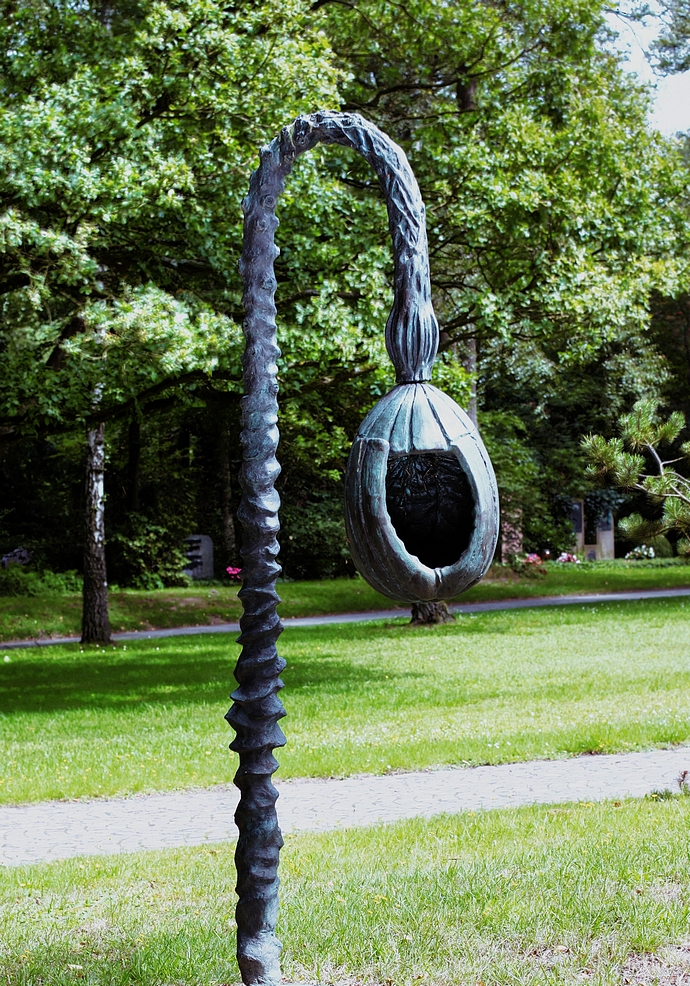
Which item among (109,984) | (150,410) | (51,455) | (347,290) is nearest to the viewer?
(109,984)

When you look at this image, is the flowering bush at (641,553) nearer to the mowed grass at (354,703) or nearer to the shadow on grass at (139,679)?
the mowed grass at (354,703)

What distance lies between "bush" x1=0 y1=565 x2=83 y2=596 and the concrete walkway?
12.9 ft

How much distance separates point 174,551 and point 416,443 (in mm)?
25705

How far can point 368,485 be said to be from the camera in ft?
9.97

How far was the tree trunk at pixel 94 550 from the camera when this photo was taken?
711 inches

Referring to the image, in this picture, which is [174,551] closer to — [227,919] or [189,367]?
[189,367]

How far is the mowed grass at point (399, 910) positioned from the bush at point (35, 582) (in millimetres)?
19510

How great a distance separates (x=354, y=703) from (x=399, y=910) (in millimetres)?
7004

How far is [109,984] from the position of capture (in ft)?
14.6

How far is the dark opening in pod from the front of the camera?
3.18m

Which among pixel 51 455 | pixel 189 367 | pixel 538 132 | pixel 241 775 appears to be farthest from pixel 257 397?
pixel 51 455

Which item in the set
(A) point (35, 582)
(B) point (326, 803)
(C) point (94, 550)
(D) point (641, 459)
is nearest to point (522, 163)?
(D) point (641, 459)

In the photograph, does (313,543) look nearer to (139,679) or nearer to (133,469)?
(133,469)

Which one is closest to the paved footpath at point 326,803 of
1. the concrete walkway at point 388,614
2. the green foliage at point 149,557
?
the concrete walkway at point 388,614
